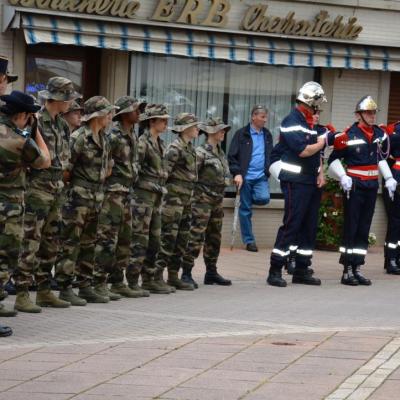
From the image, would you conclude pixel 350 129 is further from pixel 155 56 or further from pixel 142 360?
pixel 142 360

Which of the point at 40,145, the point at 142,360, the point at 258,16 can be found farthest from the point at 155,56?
the point at 142,360

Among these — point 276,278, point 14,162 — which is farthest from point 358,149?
point 14,162

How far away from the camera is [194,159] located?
1290 centimetres

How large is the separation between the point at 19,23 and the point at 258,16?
12.4ft

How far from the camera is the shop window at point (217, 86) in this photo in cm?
1784

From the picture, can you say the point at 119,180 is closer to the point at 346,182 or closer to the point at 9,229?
the point at 9,229

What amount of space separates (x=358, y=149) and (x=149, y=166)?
2968mm

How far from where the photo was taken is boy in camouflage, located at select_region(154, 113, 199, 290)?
41.6 feet

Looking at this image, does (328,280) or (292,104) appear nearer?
(328,280)

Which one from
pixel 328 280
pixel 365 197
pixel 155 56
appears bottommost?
pixel 328 280

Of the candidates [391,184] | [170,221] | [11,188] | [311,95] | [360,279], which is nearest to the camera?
[11,188]

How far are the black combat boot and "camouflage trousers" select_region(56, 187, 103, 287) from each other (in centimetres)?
237

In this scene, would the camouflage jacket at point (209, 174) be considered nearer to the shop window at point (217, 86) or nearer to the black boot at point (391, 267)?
the black boot at point (391, 267)

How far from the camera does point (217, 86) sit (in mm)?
18469
